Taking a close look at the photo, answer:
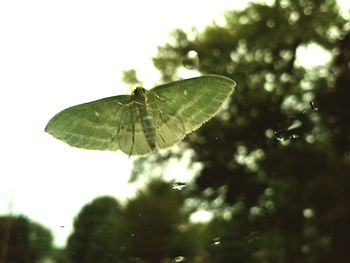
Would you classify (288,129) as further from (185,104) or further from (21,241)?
(21,241)

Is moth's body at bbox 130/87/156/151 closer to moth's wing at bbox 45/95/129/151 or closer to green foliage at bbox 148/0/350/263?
moth's wing at bbox 45/95/129/151

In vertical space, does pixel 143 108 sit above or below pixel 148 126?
above

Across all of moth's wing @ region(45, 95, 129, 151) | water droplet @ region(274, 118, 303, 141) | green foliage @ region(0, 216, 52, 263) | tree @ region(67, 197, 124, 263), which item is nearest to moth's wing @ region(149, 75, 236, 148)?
moth's wing @ region(45, 95, 129, 151)

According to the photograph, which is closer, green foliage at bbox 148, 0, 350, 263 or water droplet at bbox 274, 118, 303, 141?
water droplet at bbox 274, 118, 303, 141

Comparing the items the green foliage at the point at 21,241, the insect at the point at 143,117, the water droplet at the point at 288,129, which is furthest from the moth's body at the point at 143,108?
the green foliage at the point at 21,241

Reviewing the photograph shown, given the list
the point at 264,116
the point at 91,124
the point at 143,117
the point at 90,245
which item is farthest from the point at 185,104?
the point at 264,116

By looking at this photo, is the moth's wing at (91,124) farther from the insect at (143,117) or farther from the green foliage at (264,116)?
the green foliage at (264,116)

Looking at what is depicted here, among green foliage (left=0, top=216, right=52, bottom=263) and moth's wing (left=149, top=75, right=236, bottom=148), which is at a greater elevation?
moth's wing (left=149, top=75, right=236, bottom=148)
